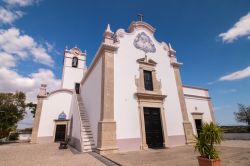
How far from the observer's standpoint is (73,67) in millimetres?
22875

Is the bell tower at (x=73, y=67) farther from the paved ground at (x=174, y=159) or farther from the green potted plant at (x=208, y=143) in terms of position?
the green potted plant at (x=208, y=143)

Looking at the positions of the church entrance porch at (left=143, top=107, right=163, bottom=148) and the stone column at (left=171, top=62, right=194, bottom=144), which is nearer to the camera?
the church entrance porch at (left=143, top=107, right=163, bottom=148)

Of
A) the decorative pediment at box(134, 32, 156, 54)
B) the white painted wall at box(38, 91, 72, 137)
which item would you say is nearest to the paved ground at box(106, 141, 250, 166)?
the decorative pediment at box(134, 32, 156, 54)

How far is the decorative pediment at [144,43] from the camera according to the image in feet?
36.1

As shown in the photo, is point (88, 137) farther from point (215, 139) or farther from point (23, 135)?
point (23, 135)

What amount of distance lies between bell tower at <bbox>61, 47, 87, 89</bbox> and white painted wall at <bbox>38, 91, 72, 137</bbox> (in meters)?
2.90

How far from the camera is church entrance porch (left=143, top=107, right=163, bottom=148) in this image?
30.3ft

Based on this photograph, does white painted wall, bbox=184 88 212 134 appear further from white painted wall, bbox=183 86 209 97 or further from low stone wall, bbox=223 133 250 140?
low stone wall, bbox=223 133 250 140

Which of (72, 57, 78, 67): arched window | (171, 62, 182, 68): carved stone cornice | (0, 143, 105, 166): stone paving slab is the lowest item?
(0, 143, 105, 166): stone paving slab

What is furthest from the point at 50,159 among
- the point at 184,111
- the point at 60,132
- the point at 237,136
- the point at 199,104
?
the point at 237,136

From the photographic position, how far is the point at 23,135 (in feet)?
73.3

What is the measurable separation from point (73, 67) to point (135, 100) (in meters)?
16.6

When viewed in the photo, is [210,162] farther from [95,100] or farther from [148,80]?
[95,100]

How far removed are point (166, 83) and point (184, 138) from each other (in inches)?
164
